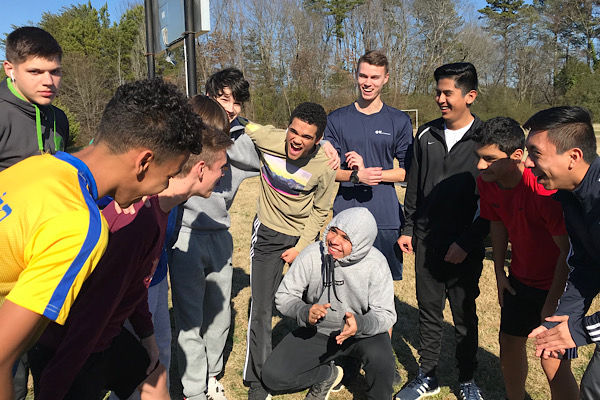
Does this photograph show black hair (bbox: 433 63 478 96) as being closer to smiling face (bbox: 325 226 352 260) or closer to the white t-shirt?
the white t-shirt

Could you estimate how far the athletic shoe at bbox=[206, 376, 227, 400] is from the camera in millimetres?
3240

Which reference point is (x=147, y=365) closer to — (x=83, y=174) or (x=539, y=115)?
(x=83, y=174)

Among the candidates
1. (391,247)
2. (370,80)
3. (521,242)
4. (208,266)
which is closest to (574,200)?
(521,242)

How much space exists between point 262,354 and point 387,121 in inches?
78.7

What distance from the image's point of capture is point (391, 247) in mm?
3582

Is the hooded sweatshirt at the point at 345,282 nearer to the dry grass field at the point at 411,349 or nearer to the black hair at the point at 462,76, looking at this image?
the dry grass field at the point at 411,349

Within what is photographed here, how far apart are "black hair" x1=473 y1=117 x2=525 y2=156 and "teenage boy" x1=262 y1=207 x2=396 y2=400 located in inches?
34.5

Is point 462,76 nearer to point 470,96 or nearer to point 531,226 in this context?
point 470,96

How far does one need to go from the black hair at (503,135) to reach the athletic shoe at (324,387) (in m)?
1.90

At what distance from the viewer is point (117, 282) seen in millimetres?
1758

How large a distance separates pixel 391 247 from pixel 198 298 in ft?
5.10

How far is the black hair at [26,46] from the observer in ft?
9.17

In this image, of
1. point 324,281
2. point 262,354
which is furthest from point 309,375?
point 324,281

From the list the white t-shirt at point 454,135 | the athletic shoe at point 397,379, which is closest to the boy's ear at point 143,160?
the white t-shirt at point 454,135
